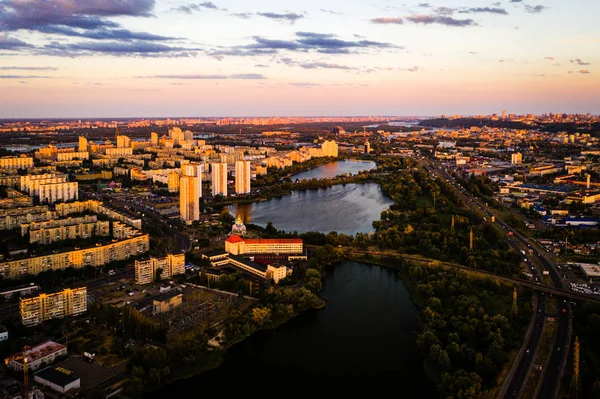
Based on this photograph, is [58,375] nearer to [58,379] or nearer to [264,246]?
[58,379]

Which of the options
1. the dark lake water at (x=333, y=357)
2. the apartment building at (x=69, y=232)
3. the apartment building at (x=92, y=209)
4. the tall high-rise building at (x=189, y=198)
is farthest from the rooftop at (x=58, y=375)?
the tall high-rise building at (x=189, y=198)

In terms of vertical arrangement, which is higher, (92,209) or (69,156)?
(69,156)

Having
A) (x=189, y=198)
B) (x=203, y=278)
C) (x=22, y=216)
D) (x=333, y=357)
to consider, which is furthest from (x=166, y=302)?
(x=22, y=216)

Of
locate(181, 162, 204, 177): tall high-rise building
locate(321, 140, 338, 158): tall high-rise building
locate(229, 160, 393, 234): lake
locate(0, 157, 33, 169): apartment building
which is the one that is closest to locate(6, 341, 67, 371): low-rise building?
locate(229, 160, 393, 234): lake

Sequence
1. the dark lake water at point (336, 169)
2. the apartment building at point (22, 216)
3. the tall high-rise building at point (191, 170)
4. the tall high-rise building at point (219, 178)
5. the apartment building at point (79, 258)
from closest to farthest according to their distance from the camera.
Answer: the apartment building at point (79, 258) → the apartment building at point (22, 216) → the tall high-rise building at point (219, 178) → the tall high-rise building at point (191, 170) → the dark lake water at point (336, 169)

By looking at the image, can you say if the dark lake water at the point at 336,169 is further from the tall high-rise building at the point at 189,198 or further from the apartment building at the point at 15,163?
the apartment building at the point at 15,163
